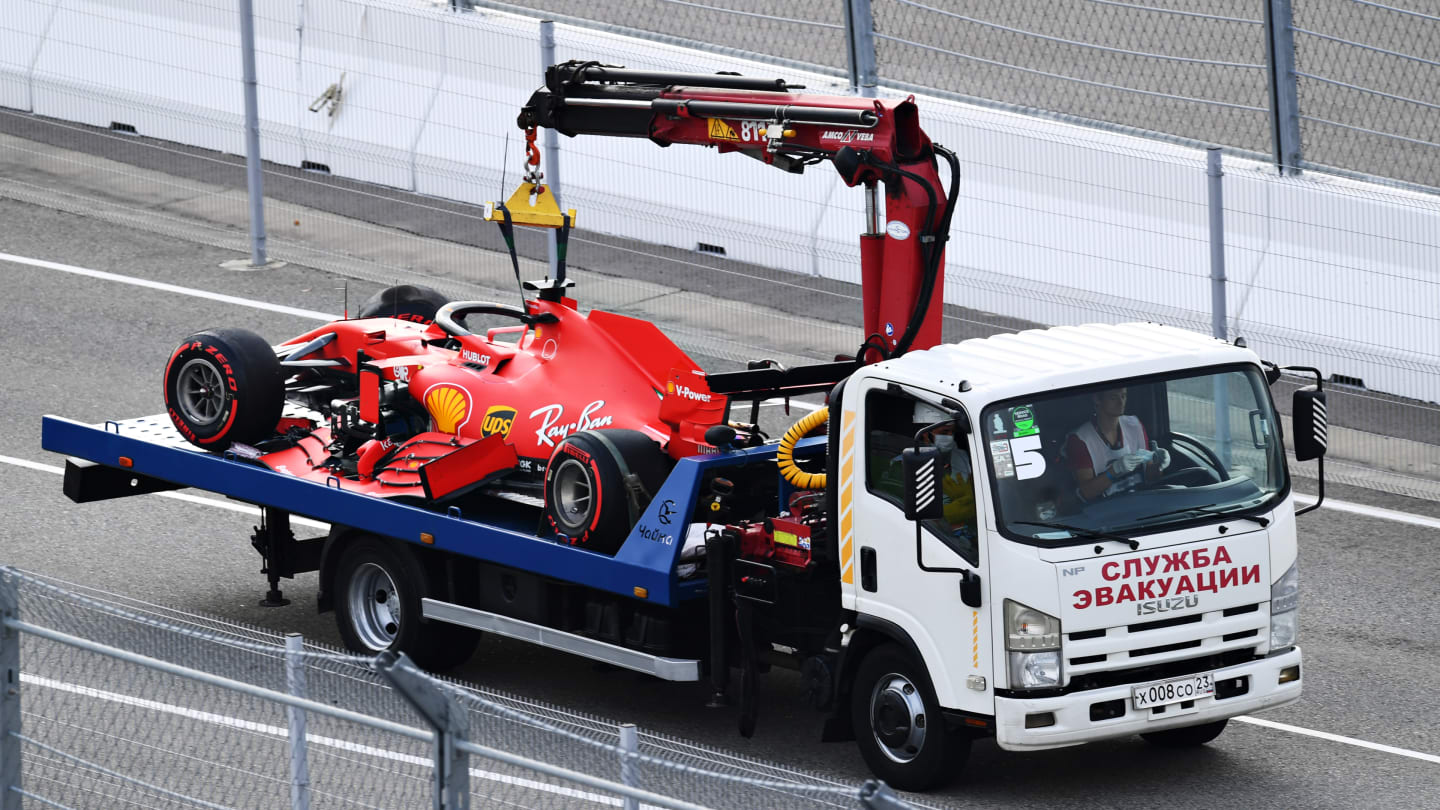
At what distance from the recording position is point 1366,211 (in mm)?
15555

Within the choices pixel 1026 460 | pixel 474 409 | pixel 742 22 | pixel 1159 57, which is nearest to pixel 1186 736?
pixel 1026 460

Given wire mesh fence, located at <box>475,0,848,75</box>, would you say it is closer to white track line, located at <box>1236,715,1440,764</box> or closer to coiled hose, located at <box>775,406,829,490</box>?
coiled hose, located at <box>775,406,829,490</box>

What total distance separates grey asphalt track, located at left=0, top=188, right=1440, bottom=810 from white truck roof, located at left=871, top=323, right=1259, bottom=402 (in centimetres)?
190

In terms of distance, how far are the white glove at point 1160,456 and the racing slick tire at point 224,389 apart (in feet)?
16.4

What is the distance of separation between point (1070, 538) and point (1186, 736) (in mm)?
1649

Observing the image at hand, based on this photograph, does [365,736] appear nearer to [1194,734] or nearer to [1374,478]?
[1194,734]

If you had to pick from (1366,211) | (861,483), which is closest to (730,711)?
(861,483)

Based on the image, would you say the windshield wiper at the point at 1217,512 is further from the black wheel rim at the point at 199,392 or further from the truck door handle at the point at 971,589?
the black wheel rim at the point at 199,392

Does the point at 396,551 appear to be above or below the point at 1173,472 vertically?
below

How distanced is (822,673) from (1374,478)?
20.2ft

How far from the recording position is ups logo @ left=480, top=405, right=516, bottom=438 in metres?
11.7

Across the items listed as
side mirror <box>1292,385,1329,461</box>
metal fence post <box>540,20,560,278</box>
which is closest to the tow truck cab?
side mirror <box>1292,385,1329,461</box>

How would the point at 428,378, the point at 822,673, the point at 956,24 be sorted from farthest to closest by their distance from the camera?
1. the point at 956,24
2. the point at 428,378
3. the point at 822,673

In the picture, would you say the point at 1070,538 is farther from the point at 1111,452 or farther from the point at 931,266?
the point at 931,266
